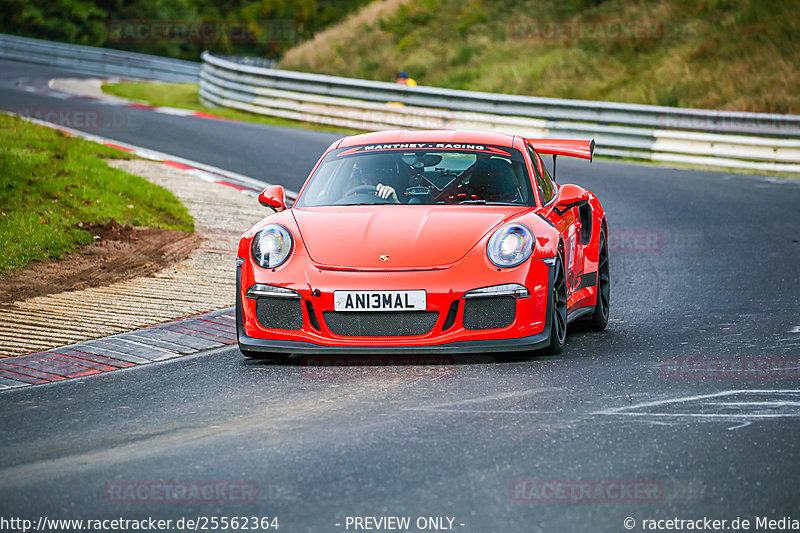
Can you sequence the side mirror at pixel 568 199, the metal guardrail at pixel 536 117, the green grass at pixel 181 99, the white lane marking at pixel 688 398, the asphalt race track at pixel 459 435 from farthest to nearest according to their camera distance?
the green grass at pixel 181 99, the metal guardrail at pixel 536 117, the side mirror at pixel 568 199, the white lane marking at pixel 688 398, the asphalt race track at pixel 459 435

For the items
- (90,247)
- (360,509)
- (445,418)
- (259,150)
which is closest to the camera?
(360,509)

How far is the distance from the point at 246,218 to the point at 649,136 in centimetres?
918

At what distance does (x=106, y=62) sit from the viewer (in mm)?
37688

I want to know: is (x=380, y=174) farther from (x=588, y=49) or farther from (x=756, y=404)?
(x=588, y=49)

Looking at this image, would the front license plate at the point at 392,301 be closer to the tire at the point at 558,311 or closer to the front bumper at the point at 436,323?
the front bumper at the point at 436,323

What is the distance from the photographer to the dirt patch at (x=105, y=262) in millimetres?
→ 9445

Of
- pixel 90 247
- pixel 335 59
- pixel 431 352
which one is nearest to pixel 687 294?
pixel 431 352

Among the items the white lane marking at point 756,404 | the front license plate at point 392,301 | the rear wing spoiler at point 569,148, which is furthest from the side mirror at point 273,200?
the white lane marking at point 756,404

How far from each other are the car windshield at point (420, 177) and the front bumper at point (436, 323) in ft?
3.45

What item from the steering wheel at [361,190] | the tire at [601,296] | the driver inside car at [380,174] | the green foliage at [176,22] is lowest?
the green foliage at [176,22]

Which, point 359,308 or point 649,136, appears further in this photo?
point 649,136

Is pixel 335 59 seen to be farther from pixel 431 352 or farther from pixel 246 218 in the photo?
pixel 431 352

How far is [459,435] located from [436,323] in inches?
54.4

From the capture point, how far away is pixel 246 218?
511 inches
